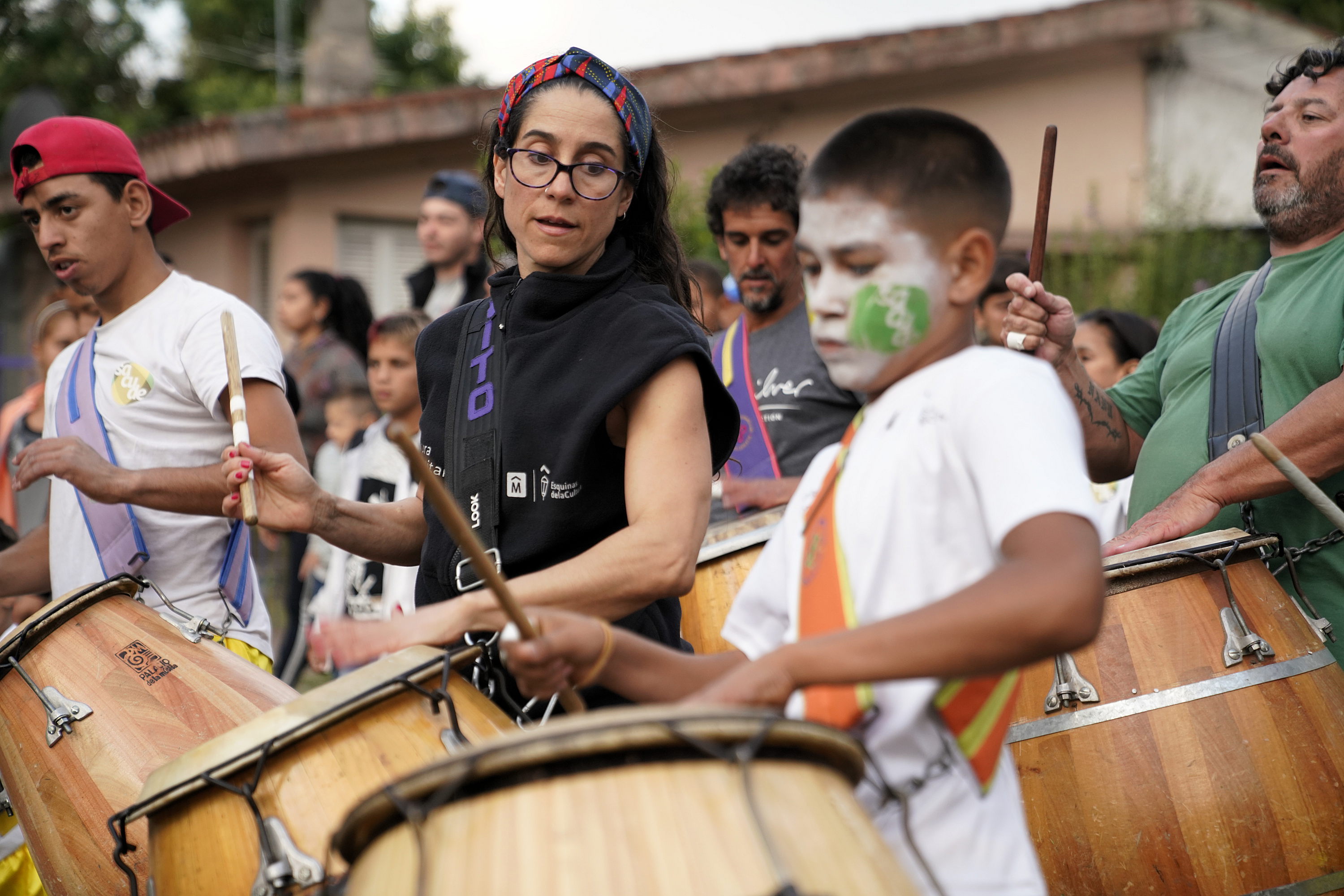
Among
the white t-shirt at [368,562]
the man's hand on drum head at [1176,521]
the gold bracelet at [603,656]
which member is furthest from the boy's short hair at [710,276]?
the gold bracelet at [603,656]

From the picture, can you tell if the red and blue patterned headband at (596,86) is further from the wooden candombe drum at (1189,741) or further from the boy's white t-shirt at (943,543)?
the wooden candombe drum at (1189,741)

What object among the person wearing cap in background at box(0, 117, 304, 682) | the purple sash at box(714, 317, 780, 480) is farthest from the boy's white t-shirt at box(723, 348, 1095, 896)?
the purple sash at box(714, 317, 780, 480)

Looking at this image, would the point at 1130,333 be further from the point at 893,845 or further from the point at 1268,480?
the point at 893,845

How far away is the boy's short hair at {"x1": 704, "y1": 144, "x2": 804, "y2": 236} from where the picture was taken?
5242 mm

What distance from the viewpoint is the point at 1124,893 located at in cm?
294

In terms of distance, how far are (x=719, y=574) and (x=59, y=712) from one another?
75.0 inches

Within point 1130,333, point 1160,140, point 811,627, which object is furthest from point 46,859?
point 1160,140

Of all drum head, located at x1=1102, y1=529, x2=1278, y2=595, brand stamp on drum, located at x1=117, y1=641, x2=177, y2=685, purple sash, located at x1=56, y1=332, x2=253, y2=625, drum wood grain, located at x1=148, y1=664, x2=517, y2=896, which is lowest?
drum wood grain, located at x1=148, y1=664, x2=517, y2=896

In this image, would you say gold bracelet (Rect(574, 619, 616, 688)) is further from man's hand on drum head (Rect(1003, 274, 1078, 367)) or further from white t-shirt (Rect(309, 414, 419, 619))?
white t-shirt (Rect(309, 414, 419, 619))

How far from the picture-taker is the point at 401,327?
638 centimetres

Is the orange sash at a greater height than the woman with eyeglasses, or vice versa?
the woman with eyeglasses

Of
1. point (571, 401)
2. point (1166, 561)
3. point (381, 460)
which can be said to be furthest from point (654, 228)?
point (381, 460)

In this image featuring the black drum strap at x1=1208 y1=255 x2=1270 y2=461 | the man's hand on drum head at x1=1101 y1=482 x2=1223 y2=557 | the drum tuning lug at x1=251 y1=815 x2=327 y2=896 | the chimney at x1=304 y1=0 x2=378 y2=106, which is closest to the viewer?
the drum tuning lug at x1=251 y1=815 x2=327 y2=896

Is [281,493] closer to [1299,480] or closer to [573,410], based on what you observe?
[573,410]
